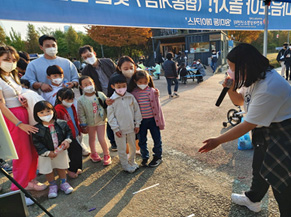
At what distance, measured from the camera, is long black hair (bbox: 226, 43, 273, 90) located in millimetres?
1663

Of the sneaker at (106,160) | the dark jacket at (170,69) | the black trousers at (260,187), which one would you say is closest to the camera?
the black trousers at (260,187)

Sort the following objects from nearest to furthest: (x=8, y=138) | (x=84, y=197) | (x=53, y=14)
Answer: (x=8, y=138) < (x=53, y=14) < (x=84, y=197)

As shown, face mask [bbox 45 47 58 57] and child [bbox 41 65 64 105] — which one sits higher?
face mask [bbox 45 47 58 57]

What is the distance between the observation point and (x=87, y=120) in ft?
10.9

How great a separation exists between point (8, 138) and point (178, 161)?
254 cm

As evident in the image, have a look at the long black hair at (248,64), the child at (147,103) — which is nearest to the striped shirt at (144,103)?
the child at (147,103)

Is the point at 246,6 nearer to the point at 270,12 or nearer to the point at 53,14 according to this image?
the point at 270,12

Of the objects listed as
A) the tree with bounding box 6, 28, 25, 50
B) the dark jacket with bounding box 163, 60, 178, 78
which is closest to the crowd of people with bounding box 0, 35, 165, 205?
the dark jacket with bounding box 163, 60, 178, 78

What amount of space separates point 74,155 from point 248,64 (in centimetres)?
250

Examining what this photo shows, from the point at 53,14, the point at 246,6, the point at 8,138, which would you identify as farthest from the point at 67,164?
the point at 246,6

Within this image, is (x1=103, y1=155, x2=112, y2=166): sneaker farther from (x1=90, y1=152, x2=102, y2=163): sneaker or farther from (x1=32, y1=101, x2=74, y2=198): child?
(x1=32, y1=101, x2=74, y2=198): child

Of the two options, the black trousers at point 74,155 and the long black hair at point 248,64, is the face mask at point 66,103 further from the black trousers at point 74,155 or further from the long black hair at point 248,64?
the long black hair at point 248,64

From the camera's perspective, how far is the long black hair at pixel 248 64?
166cm

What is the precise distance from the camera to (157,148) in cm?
332
